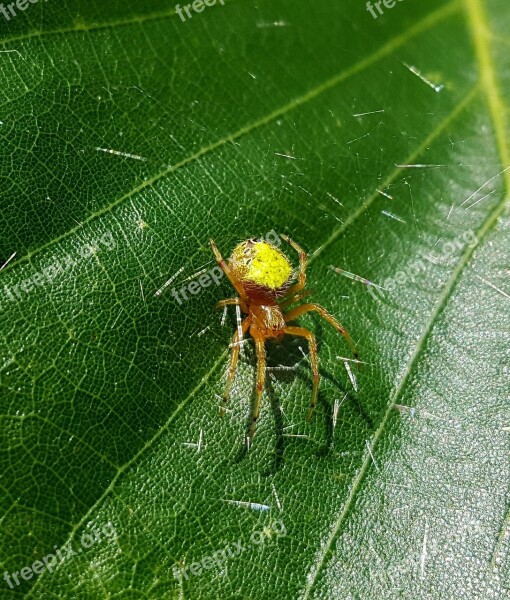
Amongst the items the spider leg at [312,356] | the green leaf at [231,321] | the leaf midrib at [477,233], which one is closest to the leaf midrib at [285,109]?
the green leaf at [231,321]

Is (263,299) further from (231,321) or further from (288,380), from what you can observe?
(288,380)

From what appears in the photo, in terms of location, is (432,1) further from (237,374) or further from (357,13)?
(237,374)

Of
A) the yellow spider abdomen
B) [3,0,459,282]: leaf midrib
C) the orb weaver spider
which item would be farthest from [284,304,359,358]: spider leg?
[3,0,459,282]: leaf midrib

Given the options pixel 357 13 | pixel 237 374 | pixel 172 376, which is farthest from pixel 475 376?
pixel 357 13

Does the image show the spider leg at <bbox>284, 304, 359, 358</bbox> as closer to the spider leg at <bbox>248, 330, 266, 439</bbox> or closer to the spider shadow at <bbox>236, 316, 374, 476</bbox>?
the spider shadow at <bbox>236, 316, 374, 476</bbox>

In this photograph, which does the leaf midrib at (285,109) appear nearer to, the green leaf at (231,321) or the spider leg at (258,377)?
the green leaf at (231,321)

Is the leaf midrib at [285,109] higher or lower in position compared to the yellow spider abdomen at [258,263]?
higher
